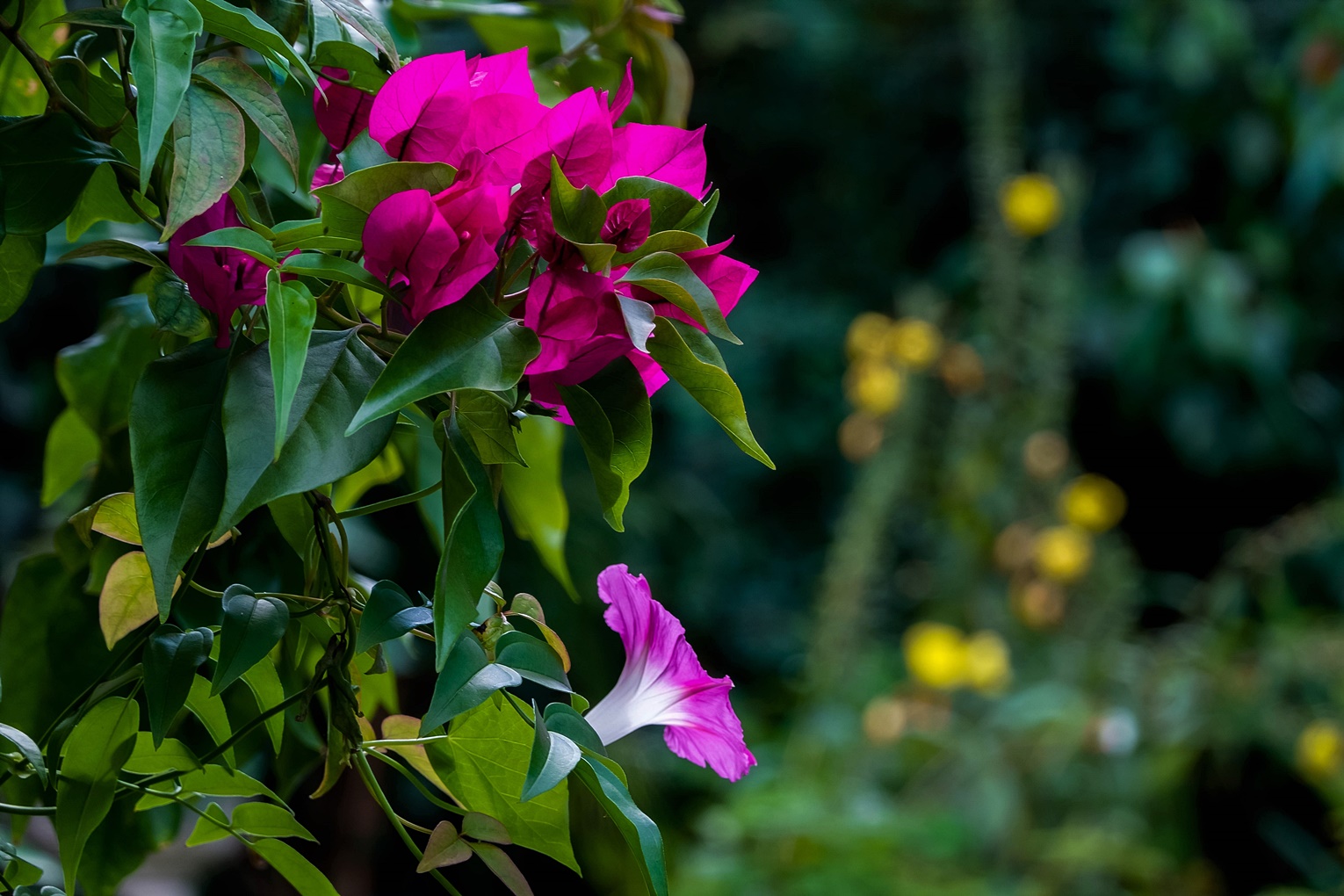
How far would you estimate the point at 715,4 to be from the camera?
2.18 m

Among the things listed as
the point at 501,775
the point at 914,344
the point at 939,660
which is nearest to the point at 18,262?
the point at 501,775

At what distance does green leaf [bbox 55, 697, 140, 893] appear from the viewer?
7.8 inches

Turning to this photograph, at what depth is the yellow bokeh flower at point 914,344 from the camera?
1336 mm

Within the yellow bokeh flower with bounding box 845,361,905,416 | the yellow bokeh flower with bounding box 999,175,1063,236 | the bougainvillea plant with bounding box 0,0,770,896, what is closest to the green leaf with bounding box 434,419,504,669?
the bougainvillea plant with bounding box 0,0,770,896

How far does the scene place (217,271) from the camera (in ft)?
0.65

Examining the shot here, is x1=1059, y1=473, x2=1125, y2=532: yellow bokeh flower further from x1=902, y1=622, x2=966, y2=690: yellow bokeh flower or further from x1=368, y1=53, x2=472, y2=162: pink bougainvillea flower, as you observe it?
x1=368, y1=53, x2=472, y2=162: pink bougainvillea flower

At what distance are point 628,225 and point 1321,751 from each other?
120 centimetres

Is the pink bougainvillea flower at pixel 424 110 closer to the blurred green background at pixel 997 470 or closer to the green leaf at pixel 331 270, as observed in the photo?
the green leaf at pixel 331 270

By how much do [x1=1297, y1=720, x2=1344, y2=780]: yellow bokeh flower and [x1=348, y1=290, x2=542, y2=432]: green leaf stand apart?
3.98 feet

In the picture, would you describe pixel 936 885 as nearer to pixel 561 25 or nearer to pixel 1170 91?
pixel 561 25

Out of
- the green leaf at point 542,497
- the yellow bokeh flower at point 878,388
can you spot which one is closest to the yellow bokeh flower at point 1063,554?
the yellow bokeh flower at point 878,388

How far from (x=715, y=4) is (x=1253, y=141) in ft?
3.26

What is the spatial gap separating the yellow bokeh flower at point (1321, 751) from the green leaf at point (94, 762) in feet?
3.99

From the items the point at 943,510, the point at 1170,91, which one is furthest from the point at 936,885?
the point at 1170,91
